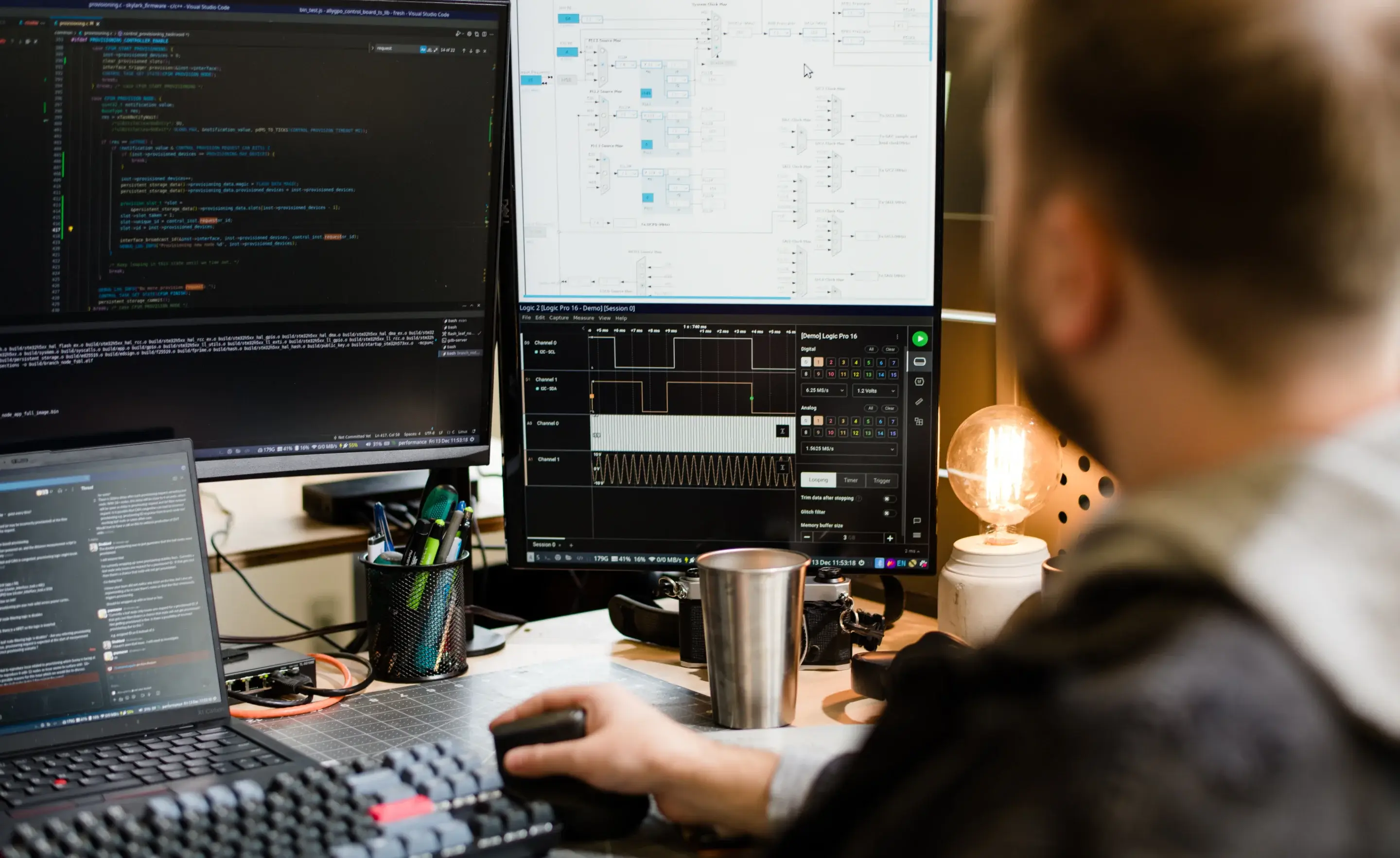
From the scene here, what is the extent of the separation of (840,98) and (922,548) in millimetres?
475

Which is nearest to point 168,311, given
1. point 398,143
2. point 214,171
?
point 214,171

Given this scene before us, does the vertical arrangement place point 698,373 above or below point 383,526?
above

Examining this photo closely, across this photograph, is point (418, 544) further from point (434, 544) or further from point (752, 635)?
point (752, 635)

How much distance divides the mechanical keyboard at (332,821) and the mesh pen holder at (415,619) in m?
0.38

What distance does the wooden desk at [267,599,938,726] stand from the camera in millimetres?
1217

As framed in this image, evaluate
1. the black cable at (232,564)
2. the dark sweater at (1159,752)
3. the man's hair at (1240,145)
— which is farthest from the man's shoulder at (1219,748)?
the black cable at (232,564)

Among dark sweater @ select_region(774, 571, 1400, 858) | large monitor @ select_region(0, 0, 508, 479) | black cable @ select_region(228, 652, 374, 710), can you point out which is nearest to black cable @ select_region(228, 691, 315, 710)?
Answer: black cable @ select_region(228, 652, 374, 710)

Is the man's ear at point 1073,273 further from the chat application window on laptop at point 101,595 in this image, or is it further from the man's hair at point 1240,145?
the chat application window on laptop at point 101,595

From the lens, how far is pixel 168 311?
1221 mm

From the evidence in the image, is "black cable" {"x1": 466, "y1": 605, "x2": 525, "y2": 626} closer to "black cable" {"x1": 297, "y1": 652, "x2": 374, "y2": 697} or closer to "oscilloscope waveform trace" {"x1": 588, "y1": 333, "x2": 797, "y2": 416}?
"black cable" {"x1": 297, "y1": 652, "x2": 374, "y2": 697}

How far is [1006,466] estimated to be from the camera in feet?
4.45

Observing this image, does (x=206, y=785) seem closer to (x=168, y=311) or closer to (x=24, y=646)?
(x=24, y=646)

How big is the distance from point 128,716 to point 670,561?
0.55 m

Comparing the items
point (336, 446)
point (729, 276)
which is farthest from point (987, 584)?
point (336, 446)
